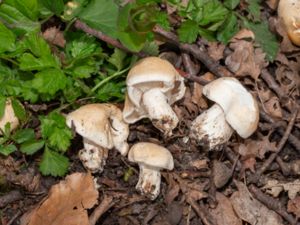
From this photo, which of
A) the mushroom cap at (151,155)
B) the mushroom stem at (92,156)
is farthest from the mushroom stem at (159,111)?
the mushroom stem at (92,156)

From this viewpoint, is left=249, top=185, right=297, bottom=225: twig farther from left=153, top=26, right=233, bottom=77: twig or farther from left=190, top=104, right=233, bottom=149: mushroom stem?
left=153, top=26, right=233, bottom=77: twig

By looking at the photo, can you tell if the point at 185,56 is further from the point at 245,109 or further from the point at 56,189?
the point at 56,189

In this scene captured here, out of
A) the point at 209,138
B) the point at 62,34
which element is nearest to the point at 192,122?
the point at 209,138

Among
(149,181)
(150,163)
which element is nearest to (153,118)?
(150,163)

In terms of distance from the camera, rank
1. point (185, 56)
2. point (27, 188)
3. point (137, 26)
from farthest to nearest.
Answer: point (185, 56), point (27, 188), point (137, 26)

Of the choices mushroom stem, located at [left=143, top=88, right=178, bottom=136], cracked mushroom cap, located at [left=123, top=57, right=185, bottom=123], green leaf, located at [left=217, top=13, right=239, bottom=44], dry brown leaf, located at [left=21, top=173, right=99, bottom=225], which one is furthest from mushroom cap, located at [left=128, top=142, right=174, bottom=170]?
green leaf, located at [left=217, top=13, right=239, bottom=44]
